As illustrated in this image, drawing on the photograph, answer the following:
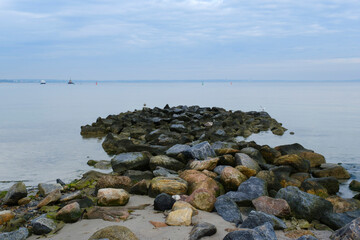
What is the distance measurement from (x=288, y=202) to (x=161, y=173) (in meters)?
2.85

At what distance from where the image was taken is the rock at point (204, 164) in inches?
319

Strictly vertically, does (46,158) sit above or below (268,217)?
below

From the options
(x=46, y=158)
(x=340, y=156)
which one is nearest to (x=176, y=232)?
(x=46, y=158)

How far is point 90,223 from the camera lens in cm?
538

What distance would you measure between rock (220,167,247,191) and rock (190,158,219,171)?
941 millimetres

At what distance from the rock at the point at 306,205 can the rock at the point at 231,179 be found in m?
1.16

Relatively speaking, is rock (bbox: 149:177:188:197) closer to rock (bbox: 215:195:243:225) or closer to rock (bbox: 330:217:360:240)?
rock (bbox: 215:195:243:225)

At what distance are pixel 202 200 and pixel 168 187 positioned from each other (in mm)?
911

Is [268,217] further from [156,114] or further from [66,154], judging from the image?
[156,114]

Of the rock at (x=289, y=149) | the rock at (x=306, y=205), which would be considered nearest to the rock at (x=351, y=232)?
the rock at (x=306, y=205)

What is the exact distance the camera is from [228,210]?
5.76 m

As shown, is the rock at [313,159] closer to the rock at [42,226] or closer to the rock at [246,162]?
the rock at [246,162]

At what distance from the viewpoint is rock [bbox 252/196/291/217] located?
5734mm

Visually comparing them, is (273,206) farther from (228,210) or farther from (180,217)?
(180,217)
